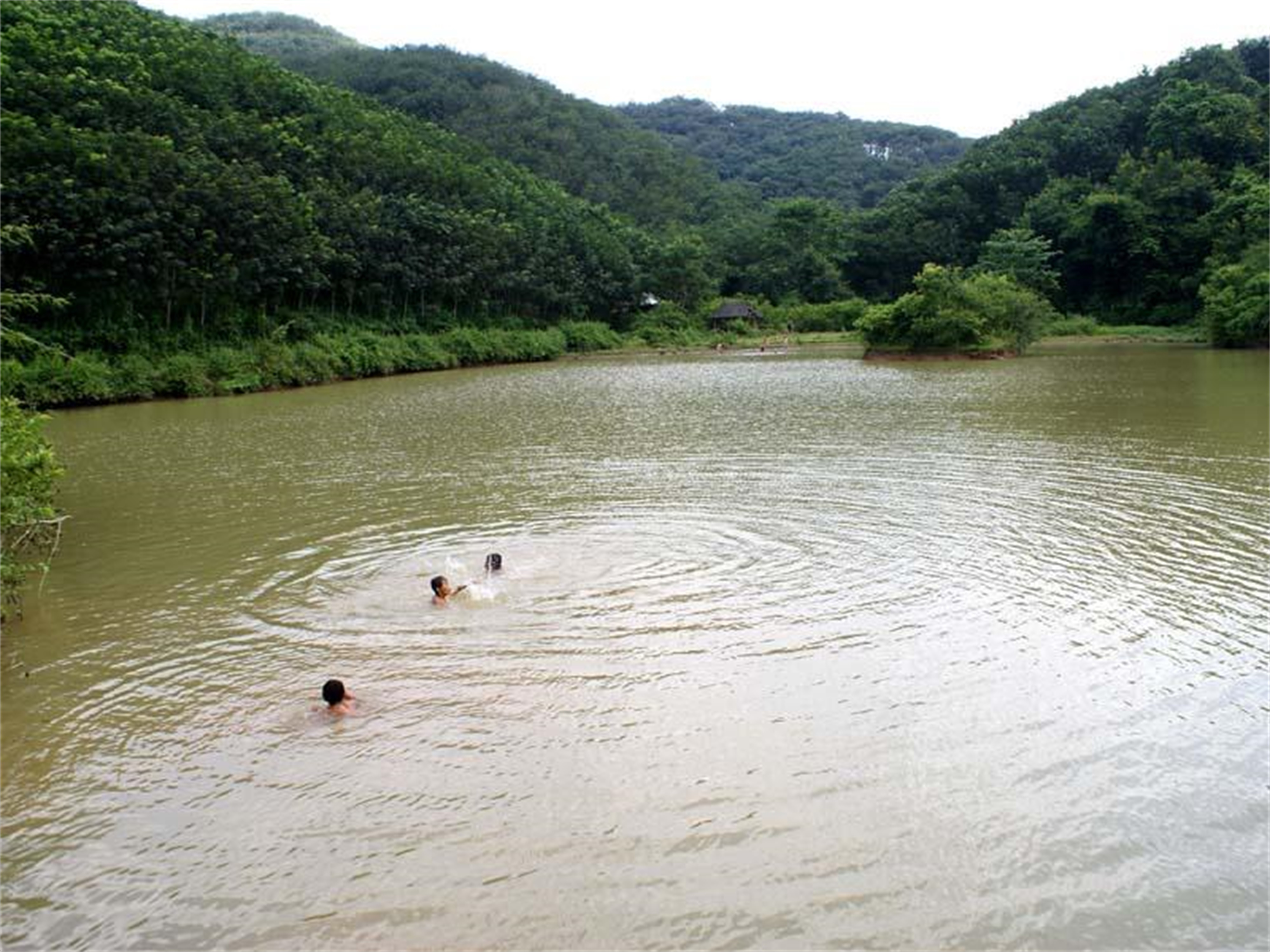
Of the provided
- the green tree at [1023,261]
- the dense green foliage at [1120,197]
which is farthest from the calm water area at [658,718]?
the green tree at [1023,261]

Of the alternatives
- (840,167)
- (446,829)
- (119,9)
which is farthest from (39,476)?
(840,167)

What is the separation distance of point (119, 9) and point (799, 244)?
50033 mm

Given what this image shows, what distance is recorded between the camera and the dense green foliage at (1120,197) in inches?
2534

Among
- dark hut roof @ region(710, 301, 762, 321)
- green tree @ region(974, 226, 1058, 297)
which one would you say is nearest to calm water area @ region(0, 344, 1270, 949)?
green tree @ region(974, 226, 1058, 297)

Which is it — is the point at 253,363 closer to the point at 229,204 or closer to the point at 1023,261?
the point at 229,204

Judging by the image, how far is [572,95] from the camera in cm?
11688

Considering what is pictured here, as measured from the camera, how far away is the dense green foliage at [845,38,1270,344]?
64.4 m

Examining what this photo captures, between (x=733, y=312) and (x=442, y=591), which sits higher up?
(x=733, y=312)

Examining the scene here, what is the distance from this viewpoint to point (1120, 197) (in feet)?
224

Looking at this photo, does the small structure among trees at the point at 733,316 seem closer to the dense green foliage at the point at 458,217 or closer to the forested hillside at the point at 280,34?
the dense green foliage at the point at 458,217

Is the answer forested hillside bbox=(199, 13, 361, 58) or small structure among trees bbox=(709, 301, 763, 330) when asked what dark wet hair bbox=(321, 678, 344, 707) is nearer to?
small structure among trees bbox=(709, 301, 763, 330)

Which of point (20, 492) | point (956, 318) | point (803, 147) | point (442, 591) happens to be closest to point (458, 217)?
point (956, 318)

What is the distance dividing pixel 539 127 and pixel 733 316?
40308 mm

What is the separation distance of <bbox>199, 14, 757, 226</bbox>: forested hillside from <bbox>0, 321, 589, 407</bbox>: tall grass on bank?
140 feet
